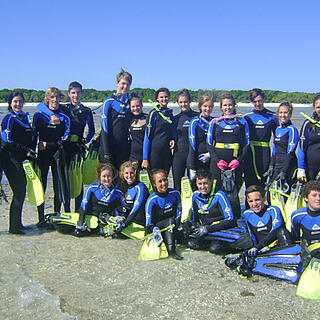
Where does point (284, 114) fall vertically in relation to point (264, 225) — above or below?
above

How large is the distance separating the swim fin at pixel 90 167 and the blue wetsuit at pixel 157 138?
0.86 metres

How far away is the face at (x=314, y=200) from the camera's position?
160 inches

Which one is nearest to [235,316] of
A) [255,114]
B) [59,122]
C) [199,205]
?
[199,205]

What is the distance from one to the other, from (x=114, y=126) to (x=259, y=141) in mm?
1960

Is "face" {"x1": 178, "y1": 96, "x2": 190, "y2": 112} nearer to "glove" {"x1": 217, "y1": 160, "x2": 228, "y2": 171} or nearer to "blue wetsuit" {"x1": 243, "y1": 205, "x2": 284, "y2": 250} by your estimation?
"glove" {"x1": 217, "y1": 160, "x2": 228, "y2": 171}

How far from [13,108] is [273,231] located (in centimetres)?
345

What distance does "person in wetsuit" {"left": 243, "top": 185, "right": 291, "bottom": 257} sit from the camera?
4.22 metres

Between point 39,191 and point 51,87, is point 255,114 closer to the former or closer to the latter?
point 51,87

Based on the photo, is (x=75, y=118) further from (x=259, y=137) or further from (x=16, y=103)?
(x=259, y=137)

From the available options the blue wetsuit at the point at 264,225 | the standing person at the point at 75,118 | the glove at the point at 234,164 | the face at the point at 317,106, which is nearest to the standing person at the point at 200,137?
the glove at the point at 234,164

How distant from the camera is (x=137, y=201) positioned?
16.5ft

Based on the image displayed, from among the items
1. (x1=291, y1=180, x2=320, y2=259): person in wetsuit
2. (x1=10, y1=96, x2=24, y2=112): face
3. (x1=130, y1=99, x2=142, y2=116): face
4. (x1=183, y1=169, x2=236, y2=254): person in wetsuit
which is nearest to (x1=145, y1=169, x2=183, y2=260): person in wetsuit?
(x1=183, y1=169, x2=236, y2=254): person in wetsuit

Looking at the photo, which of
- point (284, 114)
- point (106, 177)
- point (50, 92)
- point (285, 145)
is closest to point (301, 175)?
point (285, 145)

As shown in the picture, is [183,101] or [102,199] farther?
[183,101]
